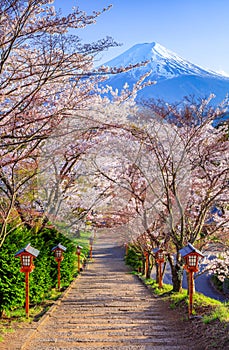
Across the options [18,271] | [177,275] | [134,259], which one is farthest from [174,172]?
[134,259]

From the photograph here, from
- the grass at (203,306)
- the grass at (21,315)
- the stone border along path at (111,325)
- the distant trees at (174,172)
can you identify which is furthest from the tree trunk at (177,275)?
the grass at (21,315)

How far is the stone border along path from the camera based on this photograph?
519cm

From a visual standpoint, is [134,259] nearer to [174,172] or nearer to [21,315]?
[174,172]

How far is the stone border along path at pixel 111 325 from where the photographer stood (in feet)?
17.0

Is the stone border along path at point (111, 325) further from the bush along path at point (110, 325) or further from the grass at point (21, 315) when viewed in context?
the grass at point (21, 315)

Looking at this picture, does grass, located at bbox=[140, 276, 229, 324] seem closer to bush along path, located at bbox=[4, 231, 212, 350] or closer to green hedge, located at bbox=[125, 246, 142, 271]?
bush along path, located at bbox=[4, 231, 212, 350]

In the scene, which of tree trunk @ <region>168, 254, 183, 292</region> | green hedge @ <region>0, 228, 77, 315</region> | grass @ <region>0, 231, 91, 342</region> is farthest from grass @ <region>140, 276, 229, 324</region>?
green hedge @ <region>0, 228, 77, 315</region>

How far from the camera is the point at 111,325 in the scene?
6.43m

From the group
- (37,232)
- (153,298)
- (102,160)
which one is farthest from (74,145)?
(153,298)

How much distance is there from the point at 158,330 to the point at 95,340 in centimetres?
122

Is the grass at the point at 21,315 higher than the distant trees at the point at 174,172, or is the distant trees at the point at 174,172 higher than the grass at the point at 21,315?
the distant trees at the point at 174,172

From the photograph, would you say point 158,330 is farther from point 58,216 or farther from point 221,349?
point 58,216

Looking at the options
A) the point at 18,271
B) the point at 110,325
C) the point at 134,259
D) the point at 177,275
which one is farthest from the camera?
the point at 134,259

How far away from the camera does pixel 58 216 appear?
598cm
